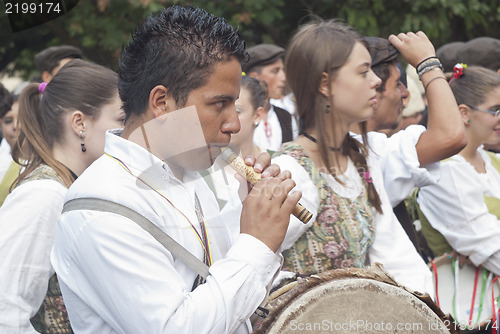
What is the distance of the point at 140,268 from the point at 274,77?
5493mm

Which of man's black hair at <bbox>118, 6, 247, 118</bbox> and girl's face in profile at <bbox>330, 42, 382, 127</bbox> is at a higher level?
man's black hair at <bbox>118, 6, 247, 118</bbox>

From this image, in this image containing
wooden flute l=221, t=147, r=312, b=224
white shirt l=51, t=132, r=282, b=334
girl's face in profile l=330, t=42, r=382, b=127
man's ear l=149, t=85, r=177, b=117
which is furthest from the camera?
girl's face in profile l=330, t=42, r=382, b=127

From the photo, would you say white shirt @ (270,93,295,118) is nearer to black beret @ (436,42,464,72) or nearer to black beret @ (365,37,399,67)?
black beret @ (436,42,464,72)

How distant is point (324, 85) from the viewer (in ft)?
9.96

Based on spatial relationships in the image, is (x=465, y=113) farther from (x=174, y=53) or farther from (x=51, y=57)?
(x=51, y=57)

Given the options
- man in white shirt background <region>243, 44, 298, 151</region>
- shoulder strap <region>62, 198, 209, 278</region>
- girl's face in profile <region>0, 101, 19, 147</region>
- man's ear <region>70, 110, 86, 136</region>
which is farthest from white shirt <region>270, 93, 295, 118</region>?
shoulder strap <region>62, 198, 209, 278</region>

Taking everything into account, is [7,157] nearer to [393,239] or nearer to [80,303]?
[393,239]

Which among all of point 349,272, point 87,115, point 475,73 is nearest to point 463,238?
Answer: point 475,73

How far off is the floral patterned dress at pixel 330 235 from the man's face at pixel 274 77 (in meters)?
4.04

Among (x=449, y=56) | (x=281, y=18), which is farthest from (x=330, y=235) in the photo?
(x=281, y=18)

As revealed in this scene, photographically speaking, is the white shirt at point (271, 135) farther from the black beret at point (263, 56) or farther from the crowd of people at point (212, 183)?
the crowd of people at point (212, 183)

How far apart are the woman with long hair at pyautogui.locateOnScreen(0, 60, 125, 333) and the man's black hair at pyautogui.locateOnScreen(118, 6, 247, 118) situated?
798 mm

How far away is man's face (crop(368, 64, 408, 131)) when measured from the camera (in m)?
3.47

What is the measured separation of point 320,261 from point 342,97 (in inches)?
31.3
